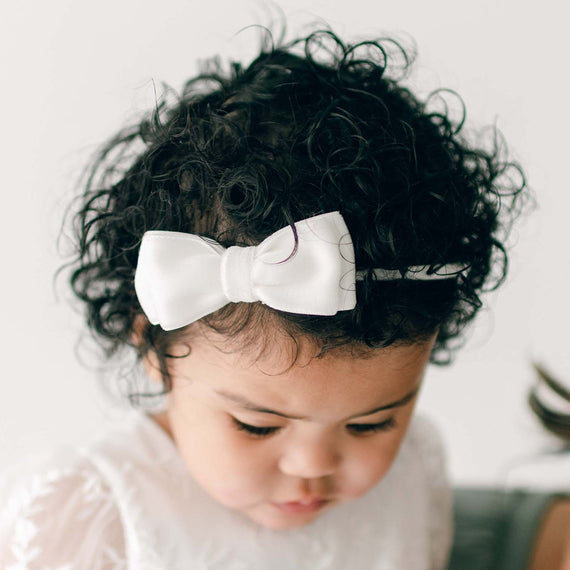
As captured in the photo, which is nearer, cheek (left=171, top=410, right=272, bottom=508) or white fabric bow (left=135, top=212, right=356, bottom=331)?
white fabric bow (left=135, top=212, right=356, bottom=331)

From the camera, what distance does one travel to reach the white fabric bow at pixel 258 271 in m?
0.58

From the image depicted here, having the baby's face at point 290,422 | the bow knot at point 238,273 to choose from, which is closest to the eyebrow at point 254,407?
the baby's face at point 290,422

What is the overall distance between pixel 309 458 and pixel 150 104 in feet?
1.46

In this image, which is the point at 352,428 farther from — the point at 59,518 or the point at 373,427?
the point at 59,518

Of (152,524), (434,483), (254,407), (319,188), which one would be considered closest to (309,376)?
(254,407)

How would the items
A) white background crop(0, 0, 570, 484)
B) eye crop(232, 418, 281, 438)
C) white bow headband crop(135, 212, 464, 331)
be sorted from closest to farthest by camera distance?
white bow headband crop(135, 212, 464, 331) < eye crop(232, 418, 281, 438) < white background crop(0, 0, 570, 484)

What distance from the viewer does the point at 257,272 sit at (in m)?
0.58

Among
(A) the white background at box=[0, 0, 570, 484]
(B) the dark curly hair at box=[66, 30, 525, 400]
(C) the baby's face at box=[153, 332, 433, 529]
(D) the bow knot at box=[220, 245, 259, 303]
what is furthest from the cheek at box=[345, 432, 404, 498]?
(A) the white background at box=[0, 0, 570, 484]

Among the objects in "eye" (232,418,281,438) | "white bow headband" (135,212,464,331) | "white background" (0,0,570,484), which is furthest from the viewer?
"white background" (0,0,570,484)

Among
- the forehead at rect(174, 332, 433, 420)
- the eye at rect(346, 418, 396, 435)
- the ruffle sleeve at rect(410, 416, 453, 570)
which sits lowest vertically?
the ruffle sleeve at rect(410, 416, 453, 570)

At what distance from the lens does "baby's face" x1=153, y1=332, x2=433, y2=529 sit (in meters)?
0.64

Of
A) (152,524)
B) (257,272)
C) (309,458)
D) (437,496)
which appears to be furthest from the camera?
(437,496)

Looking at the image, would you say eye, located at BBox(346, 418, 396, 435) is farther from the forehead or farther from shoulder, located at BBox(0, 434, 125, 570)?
shoulder, located at BBox(0, 434, 125, 570)

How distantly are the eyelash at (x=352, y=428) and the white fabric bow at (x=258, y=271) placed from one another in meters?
0.14
